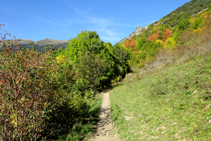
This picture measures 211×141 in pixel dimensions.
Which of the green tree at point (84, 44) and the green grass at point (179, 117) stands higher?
the green tree at point (84, 44)

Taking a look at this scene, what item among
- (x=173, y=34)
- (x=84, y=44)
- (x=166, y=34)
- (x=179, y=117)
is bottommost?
(x=179, y=117)

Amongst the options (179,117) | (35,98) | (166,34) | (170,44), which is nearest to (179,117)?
(179,117)

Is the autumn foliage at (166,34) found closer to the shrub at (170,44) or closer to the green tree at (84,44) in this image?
the shrub at (170,44)

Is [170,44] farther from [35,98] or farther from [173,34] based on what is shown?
[35,98]

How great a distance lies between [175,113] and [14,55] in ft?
26.3

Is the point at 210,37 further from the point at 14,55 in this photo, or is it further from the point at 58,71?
the point at 14,55

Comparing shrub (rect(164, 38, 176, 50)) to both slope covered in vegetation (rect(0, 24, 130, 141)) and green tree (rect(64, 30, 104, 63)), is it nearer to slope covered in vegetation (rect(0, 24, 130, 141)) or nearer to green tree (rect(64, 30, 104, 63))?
green tree (rect(64, 30, 104, 63))

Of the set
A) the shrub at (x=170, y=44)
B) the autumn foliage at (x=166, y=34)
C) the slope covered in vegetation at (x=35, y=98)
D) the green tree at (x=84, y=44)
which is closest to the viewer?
the slope covered in vegetation at (x=35, y=98)

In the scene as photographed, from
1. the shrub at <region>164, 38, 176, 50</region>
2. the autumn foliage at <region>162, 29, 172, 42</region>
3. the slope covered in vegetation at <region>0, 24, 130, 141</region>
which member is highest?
the autumn foliage at <region>162, 29, 172, 42</region>

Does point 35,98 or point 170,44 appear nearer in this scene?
point 35,98

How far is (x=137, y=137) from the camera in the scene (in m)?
6.04

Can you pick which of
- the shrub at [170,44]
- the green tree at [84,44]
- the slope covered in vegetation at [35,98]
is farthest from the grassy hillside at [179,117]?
the shrub at [170,44]

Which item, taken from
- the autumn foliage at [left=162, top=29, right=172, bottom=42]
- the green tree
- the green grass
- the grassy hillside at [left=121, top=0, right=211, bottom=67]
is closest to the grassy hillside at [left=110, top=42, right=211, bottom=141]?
the green grass

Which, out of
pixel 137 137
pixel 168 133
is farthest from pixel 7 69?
pixel 168 133
